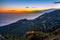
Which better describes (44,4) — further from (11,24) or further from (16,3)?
(11,24)

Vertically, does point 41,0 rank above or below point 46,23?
above

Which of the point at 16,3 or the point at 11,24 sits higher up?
the point at 16,3

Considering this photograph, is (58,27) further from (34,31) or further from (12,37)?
(12,37)

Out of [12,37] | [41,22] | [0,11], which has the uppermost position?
[0,11]

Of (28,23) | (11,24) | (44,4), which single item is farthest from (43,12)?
(11,24)

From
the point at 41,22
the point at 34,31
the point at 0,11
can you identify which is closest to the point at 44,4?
the point at 41,22

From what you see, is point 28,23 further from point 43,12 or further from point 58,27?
point 58,27
